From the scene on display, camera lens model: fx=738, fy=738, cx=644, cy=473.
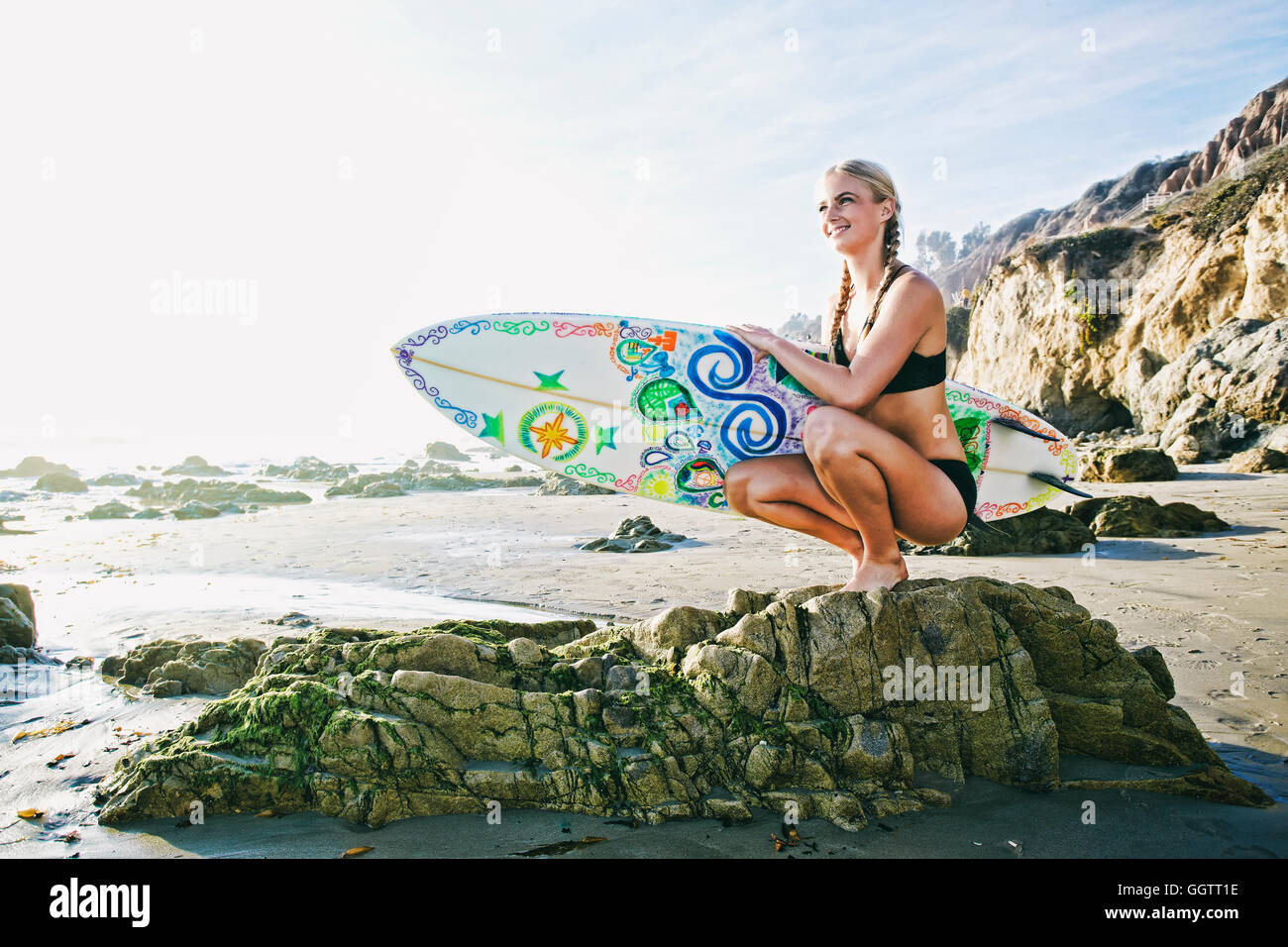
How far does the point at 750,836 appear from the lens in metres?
2.81

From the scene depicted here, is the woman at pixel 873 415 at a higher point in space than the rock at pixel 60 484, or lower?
higher

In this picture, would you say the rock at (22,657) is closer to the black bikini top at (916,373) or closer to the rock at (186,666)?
the rock at (186,666)

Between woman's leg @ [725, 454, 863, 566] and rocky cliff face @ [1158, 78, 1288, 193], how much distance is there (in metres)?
41.0

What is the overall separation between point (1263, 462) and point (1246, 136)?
3446 centimetres

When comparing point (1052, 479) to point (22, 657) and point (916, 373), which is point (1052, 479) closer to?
point (916, 373)

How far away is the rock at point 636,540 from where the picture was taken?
30.6 feet

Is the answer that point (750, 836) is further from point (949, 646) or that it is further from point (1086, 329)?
point (1086, 329)

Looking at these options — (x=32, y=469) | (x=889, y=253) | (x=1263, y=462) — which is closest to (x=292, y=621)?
(x=889, y=253)

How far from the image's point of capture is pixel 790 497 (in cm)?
346

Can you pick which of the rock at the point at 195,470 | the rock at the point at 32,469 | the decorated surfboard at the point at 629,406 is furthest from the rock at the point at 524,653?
the rock at the point at 32,469

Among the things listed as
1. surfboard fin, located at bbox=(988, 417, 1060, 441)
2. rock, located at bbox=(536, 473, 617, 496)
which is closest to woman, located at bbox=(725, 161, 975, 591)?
surfboard fin, located at bbox=(988, 417, 1060, 441)

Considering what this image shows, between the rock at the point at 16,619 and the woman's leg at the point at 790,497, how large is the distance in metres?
5.50
